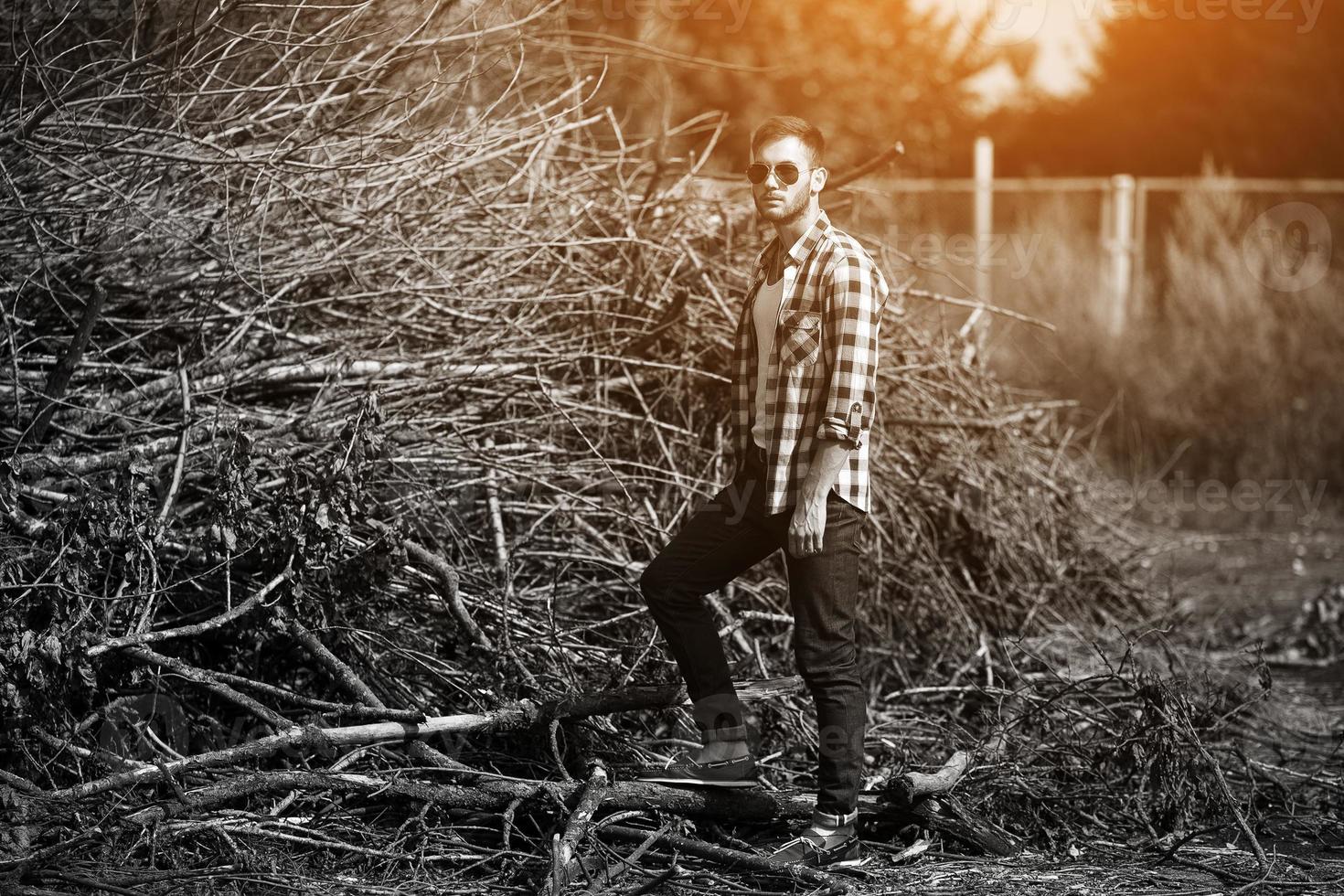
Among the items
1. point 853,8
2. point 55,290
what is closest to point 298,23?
point 55,290

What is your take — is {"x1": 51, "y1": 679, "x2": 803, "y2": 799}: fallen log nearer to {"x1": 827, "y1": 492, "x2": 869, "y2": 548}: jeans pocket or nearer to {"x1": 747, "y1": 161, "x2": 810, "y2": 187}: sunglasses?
{"x1": 827, "y1": 492, "x2": 869, "y2": 548}: jeans pocket

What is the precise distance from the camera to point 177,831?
3432 millimetres

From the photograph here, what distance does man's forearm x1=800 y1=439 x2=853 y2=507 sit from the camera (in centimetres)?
344

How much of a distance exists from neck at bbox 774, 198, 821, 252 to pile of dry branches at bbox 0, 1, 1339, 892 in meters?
1.32

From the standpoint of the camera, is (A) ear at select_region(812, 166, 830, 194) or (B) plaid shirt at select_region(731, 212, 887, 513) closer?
(B) plaid shirt at select_region(731, 212, 887, 513)

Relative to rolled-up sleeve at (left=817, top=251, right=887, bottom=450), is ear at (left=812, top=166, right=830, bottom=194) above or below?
→ above

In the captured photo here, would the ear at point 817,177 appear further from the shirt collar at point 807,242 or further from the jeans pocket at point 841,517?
the jeans pocket at point 841,517

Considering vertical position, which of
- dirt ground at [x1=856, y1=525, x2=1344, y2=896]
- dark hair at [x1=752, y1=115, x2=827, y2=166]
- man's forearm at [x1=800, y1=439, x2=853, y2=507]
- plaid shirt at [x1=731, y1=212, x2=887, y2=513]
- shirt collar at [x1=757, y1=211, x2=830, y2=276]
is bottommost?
dirt ground at [x1=856, y1=525, x2=1344, y2=896]

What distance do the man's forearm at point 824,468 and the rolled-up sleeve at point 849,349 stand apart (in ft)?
0.09

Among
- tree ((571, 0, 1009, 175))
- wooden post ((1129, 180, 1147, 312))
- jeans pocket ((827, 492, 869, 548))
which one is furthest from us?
tree ((571, 0, 1009, 175))

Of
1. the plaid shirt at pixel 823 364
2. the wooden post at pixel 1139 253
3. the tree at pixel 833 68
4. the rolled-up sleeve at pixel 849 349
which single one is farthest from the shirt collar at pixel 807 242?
the tree at pixel 833 68

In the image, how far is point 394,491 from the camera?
15.7 ft

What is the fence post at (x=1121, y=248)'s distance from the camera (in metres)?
11.4

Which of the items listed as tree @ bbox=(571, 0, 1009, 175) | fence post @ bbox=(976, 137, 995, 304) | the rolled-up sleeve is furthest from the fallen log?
tree @ bbox=(571, 0, 1009, 175)
